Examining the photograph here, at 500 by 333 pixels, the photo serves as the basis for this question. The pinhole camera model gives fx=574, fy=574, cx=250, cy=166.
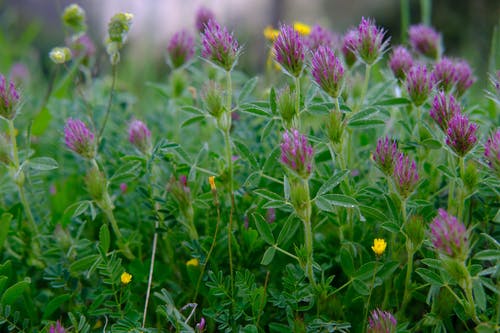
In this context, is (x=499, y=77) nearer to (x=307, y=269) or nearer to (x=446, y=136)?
(x=446, y=136)

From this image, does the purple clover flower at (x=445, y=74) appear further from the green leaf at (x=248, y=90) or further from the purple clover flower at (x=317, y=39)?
the green leaf at (x=248, y=90)

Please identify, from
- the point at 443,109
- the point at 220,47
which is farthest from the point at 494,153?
the point at 220,47

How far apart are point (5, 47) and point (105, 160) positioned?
191cm

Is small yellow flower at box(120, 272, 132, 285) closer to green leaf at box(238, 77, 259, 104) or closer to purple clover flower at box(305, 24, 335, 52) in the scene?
green leaf at box(238, 77, 259, 104)

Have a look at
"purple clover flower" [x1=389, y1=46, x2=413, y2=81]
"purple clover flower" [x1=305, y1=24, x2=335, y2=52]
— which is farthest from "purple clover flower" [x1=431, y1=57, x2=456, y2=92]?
"purple clover flower" [x1=305, y1=24, x2=335, y2=52]

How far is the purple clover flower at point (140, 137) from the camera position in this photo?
1637mm

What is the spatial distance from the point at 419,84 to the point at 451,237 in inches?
20.3

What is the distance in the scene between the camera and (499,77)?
4.54 feet

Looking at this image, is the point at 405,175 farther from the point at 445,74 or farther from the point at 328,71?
the point at 445,74

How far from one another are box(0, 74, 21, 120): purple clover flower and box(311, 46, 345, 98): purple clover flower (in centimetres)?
76

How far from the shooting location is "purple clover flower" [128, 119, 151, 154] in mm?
1637

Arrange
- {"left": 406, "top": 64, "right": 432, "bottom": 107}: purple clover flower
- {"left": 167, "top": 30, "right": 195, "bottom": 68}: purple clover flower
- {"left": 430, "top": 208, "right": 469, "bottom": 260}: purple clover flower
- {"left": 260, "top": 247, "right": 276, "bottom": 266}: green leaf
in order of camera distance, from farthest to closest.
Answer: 1. {"left": 167, "top": 30, "right": 195, "bottom": 68}: purple clover flower
2. {"left": 406, "top": 64, "right": 432, "bottom": 107}: purple clover flower
3. {"left": 260, "top": 247, "right": 276, "bottom": 266}: green leaf
4. {"left": 430, "top": 208, "right": 469, "bottom": 260}: purple clover flower

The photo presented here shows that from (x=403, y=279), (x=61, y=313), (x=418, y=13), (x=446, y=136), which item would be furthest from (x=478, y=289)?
(x=418, y=13)

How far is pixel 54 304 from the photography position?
1.51m
